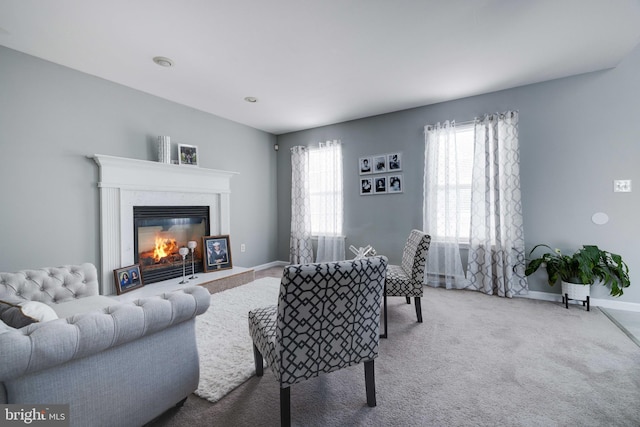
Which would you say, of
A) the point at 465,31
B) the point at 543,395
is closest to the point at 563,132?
the point at 465,31

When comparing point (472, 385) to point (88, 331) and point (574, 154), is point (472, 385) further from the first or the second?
point (574, 154)

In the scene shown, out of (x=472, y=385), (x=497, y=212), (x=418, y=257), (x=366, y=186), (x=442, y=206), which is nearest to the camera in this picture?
(x=472, y=385)

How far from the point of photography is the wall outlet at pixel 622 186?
2.88m

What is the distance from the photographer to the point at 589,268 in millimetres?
2768

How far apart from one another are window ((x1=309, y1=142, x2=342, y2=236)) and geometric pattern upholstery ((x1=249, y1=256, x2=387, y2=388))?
10.4 feet

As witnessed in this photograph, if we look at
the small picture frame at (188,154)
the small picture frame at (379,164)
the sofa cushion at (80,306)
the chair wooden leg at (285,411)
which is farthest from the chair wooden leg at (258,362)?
the small picture frame at (379,164)

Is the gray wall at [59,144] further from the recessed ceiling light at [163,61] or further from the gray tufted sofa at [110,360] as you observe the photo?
the gray tufted sofa at [110,360]

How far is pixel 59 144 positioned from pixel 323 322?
3182mm

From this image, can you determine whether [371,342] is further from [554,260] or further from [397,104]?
[397,104]

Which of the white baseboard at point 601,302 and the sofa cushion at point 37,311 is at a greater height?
the sofa cushion at point 37,311

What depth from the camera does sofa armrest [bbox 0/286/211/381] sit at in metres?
0.94

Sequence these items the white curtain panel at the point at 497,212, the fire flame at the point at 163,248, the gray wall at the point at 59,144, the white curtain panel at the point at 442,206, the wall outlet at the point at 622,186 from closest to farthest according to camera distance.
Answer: the gray wall at the point at 59,144 < the wall outlet at the point at 622,186 < the white curtain panel at the point at 497,212 < the fire flame at the point at 163,248 < the white curtain panel at the point at 442,206

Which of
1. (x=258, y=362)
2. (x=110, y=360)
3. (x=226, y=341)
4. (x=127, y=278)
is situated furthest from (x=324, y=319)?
(x=127, y=278)

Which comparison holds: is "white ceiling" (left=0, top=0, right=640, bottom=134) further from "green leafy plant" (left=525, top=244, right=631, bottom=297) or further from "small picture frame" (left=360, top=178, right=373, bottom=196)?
"green leafy plant" (left=525, top=244, right=631, bottom=297)
